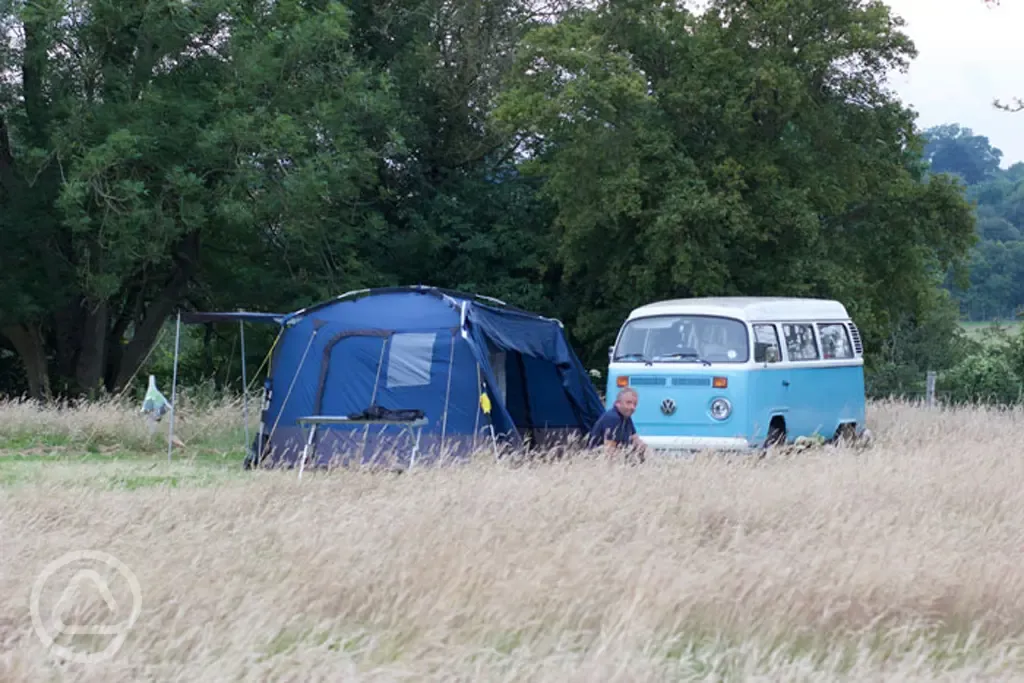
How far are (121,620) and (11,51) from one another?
25211 millimetres

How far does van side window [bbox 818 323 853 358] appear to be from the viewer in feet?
59.6

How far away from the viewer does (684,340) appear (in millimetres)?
16734

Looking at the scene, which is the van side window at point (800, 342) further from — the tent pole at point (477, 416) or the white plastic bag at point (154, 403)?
the white plastic bag at point (154, 403)

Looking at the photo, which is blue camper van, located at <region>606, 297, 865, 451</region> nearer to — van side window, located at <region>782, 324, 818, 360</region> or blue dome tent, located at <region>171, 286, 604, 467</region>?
van side window, located at <region>782, 324, 818, 360</region>

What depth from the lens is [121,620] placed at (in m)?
6.31

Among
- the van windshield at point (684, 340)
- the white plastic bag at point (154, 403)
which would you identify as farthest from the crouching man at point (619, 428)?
the white plastic bag at point (154, 403)


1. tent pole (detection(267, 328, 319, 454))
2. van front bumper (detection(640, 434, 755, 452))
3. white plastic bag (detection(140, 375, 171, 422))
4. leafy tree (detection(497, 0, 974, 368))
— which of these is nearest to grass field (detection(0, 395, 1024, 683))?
van front bumper (detection(640, 434, 755, 452))

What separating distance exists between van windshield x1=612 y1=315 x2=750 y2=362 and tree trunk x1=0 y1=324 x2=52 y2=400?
19677mm

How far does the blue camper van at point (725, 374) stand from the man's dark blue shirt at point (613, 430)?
3.02m

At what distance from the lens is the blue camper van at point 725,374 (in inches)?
633

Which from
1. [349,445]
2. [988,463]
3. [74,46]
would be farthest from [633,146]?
[988,463]

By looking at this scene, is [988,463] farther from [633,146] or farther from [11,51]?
[11,51]

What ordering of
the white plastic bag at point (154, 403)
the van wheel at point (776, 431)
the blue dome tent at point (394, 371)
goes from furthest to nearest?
the white plastic bag at point (154, 403) → the van wheel at point (776, 431) → the blue dome tent at point (394, 371)

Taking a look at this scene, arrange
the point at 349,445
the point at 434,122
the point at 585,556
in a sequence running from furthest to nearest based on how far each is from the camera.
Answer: the point at 434,122
the point at 349,445
the point at 585,556
